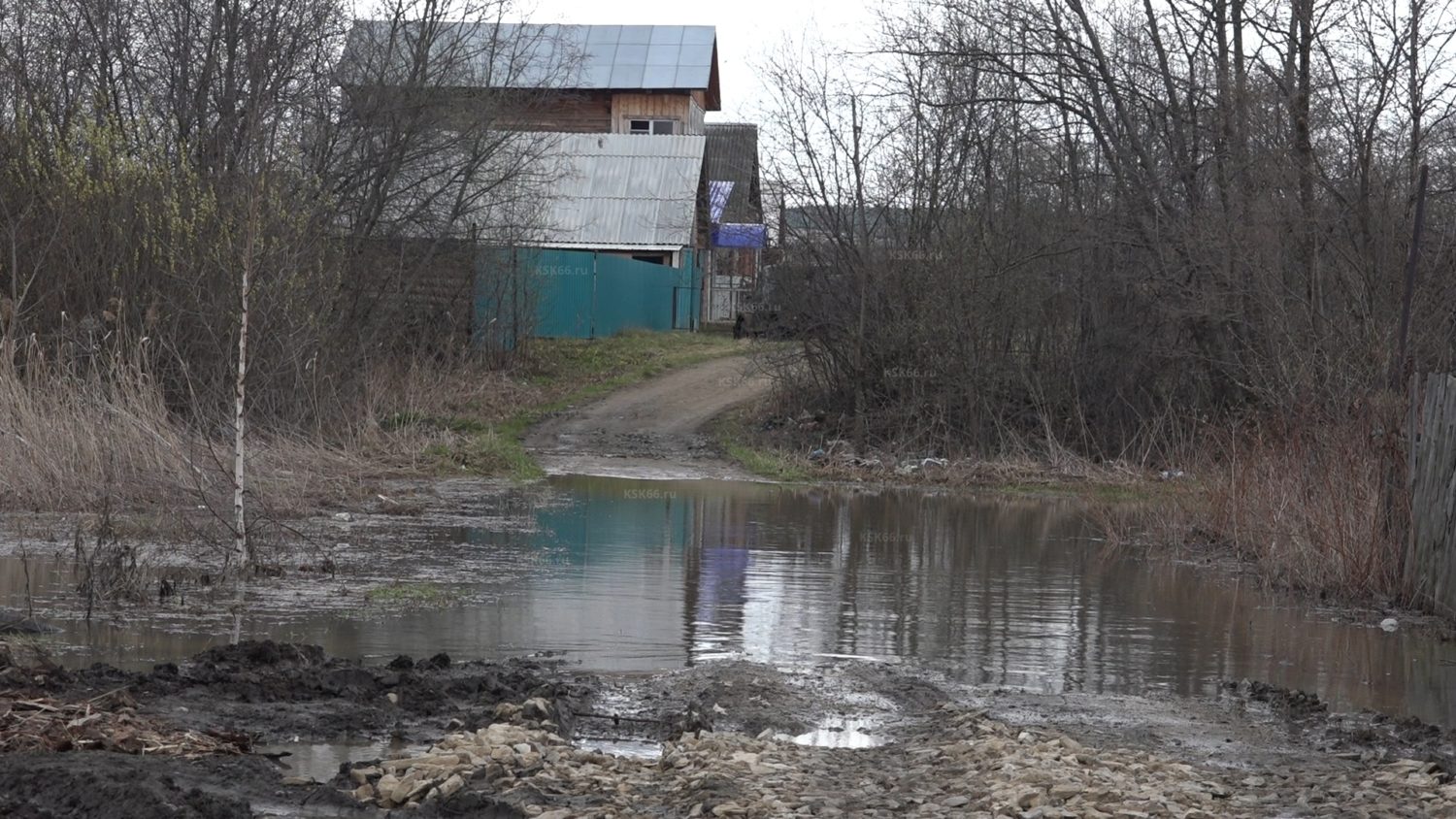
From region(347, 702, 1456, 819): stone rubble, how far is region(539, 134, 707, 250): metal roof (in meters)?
38.8

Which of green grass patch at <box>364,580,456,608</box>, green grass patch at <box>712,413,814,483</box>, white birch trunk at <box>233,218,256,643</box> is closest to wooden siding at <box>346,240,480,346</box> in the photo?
green grass patch at <box>712,413,814,483</box>

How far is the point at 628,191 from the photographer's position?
4803 cm

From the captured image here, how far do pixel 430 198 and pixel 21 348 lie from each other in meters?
12.8

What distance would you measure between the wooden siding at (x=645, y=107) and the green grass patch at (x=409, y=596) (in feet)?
150

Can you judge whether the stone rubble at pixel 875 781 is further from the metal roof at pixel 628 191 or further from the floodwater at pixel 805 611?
the metal roof at pixel 628 191

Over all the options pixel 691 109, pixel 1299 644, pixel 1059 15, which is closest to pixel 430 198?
pixel 1059 15

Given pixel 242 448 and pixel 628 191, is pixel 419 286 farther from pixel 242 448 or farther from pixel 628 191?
pixel 242 448

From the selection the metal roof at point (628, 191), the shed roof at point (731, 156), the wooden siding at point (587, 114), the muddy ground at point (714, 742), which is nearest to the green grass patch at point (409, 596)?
the muddy ground at point (714, 742)

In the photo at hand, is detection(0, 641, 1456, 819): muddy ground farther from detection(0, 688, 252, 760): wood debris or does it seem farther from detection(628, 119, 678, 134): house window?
detection(628, 119, 678, 134): house window

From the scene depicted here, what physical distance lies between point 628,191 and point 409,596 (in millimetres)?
37107

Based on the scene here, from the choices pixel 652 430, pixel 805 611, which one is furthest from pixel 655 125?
pixel 805 611

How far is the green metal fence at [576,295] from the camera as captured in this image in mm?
34125

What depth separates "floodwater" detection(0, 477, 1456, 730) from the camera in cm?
1002

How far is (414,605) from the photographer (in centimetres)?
1138
